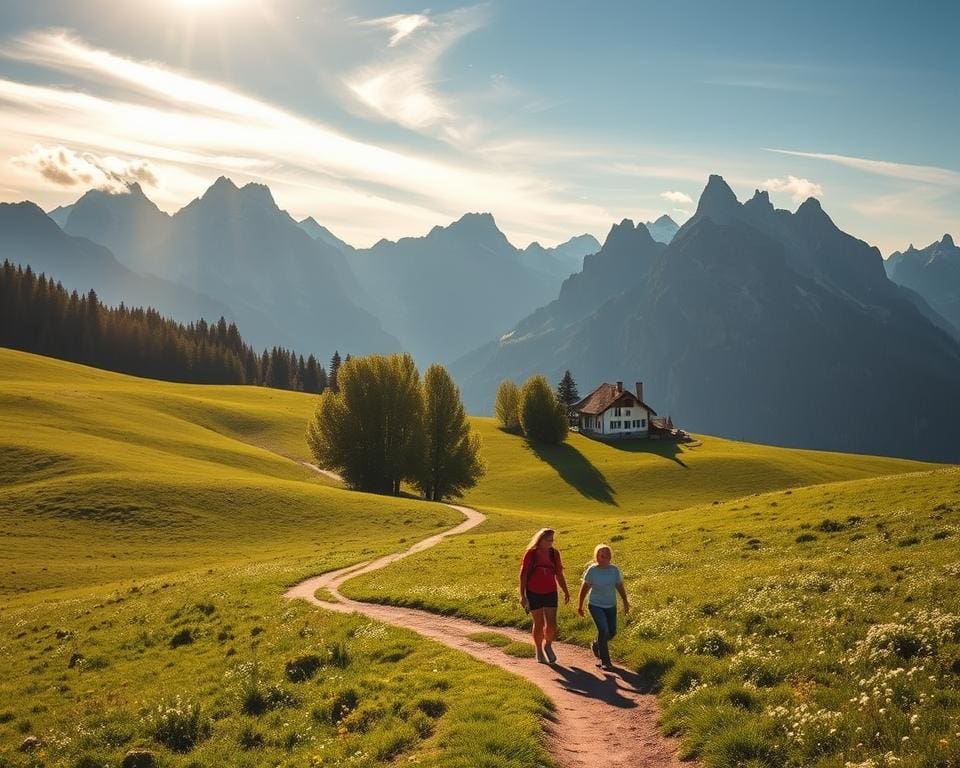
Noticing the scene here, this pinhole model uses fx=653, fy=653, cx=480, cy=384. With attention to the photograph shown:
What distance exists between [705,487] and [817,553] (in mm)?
62708

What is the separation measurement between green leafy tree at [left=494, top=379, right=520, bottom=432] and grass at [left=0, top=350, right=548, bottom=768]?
60.4m

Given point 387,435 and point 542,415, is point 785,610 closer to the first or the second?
point 387,435

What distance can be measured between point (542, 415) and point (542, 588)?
93064mm

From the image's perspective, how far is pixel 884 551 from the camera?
22.8m

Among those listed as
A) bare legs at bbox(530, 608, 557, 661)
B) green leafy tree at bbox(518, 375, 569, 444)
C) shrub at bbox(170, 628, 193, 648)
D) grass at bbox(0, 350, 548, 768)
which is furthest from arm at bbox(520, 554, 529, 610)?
green leafy tree at bbox(518, 375, 569, 444)

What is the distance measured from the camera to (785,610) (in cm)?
1723

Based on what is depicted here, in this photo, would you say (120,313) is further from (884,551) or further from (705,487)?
(884,551)

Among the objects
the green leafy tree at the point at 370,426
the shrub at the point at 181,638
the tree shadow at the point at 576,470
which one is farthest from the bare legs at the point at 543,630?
the tree shadow at the point at 576,470

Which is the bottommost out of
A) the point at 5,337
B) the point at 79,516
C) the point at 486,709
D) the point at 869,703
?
the point at 79,516

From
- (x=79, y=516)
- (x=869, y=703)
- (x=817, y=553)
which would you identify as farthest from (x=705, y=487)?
(x=869, y=703)

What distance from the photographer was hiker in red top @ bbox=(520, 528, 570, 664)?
1734 cm

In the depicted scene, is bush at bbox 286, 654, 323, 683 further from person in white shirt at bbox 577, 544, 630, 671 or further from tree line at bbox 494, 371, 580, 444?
tree line at bbox 494, 371, 580, 444

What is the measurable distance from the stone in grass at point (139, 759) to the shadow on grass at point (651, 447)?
96.0 m

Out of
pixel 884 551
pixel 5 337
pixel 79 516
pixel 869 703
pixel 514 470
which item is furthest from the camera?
pixel 5 337
